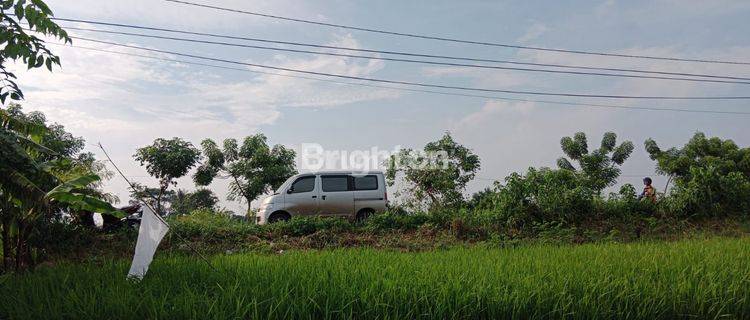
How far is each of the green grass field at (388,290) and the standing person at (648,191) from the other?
7649 mm

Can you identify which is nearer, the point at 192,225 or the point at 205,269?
the point at 205,269

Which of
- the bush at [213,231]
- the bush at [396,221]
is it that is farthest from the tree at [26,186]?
the bush at [396,221]

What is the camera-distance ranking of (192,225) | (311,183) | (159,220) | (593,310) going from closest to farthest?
(593,310), (159,220), (192,225), (311,183)

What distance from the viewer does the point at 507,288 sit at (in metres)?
5.03

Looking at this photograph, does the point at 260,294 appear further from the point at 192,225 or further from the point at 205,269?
the point at 192,225

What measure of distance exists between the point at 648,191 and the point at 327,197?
8543mm

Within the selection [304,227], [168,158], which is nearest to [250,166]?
[168,158]

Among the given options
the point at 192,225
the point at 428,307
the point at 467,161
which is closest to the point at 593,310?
the point at 428,307

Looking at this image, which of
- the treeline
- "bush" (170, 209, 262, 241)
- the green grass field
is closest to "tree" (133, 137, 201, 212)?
the treeline

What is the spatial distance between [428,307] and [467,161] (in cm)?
1644

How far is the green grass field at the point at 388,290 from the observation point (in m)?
4.27

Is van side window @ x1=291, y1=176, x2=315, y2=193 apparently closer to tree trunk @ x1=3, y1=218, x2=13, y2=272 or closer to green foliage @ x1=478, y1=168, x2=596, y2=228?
green foliage @ x1=478, y1=168, x2=596, y2=228

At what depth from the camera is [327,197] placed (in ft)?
50.4

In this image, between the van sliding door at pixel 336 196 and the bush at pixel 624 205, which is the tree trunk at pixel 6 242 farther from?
the bush at pixel 624 205
